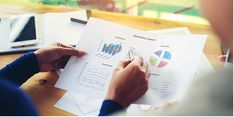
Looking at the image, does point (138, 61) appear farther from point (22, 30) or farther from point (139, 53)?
point (22, 30)

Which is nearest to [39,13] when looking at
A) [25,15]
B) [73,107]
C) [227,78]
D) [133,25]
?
[25,15]

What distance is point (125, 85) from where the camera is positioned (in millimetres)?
848

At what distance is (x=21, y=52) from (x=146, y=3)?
2.15ft

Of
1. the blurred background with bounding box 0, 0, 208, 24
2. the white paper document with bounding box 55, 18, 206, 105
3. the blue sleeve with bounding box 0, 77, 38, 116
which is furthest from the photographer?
the blurred background with bounding box 0, 0, 208, 24

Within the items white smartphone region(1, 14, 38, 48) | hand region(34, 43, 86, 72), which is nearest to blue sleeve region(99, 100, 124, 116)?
hand region(34, 43, 86, 72)

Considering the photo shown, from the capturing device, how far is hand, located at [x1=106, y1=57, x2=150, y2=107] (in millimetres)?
828

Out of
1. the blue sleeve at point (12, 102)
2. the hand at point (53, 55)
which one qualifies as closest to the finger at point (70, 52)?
the hand at point (53, 55)

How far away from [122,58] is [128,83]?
11 cm

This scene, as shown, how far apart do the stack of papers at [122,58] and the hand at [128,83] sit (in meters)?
0.02

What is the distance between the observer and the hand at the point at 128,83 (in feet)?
2.72

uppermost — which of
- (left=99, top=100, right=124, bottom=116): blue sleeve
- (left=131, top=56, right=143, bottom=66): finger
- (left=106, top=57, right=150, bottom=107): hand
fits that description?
(left=131, top=56, right=143, bottom=66): finger

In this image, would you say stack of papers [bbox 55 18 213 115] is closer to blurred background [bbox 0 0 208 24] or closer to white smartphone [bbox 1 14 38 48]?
white smartphone [bbox 1 14 38 48]

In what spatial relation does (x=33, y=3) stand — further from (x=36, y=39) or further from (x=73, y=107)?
(x=73, y=107)

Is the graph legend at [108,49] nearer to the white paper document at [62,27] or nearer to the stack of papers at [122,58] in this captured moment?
the stack of papers at [122,58]
